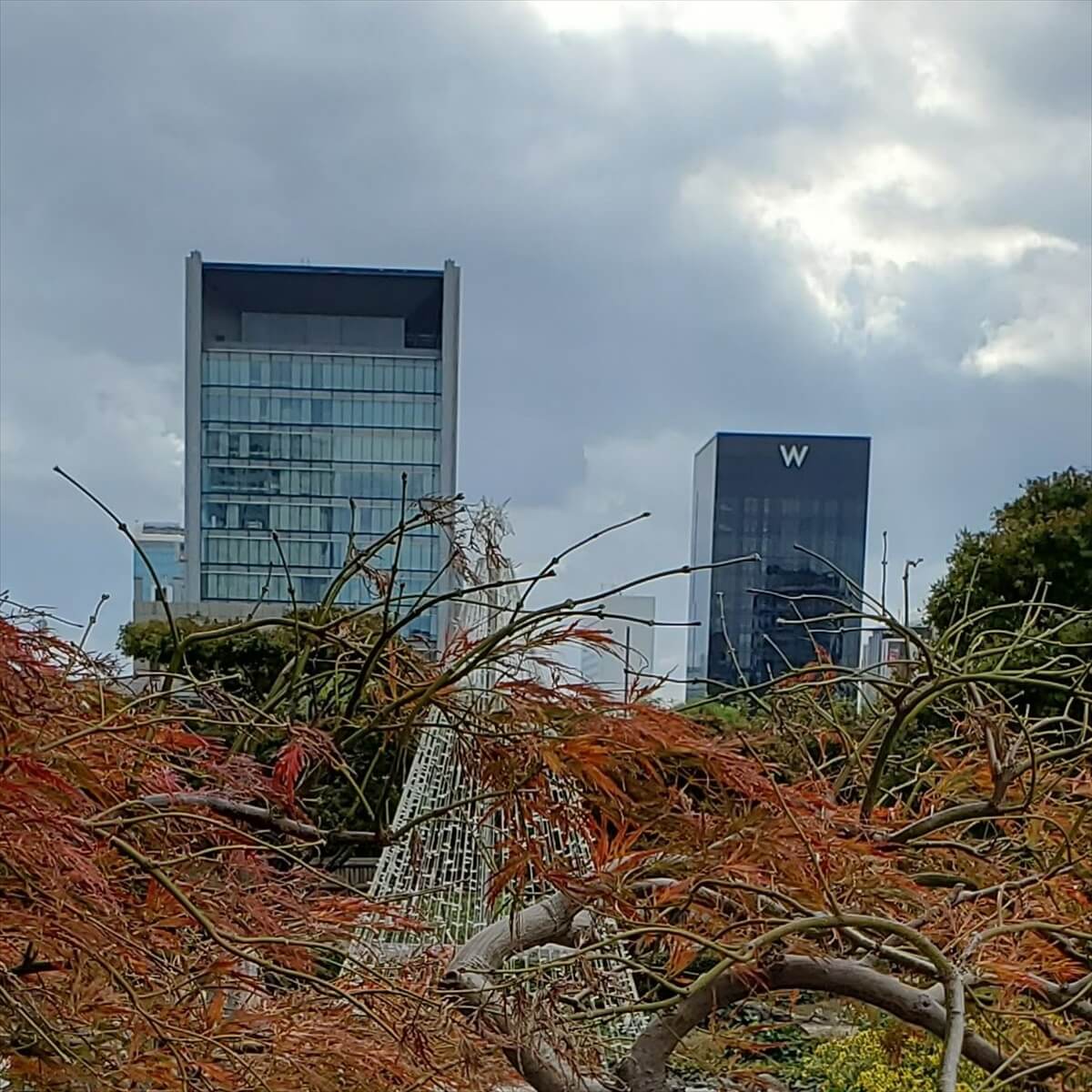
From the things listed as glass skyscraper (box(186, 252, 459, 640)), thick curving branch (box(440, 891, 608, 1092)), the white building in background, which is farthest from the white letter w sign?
thick curving branch (box(440, 891, 608, 1092))

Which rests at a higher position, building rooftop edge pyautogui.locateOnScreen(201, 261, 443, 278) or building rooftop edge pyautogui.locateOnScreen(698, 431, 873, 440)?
building rooftop edge pyautogui.locateOnScreen(201, 261, 443, 278)

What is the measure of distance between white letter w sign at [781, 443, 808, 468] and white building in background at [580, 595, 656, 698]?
12.5 m

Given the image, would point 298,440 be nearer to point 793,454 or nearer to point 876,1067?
point 793,454

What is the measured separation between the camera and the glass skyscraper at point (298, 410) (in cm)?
2116

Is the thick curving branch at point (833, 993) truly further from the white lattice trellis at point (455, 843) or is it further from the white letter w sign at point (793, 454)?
the white letter w sign at point (793, 454)

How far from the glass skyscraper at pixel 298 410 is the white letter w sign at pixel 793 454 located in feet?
27.1

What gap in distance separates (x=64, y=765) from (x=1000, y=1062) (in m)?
1.38

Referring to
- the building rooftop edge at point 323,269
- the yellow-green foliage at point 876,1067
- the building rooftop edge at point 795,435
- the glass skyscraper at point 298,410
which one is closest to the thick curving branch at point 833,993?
the yellow-green foliage at point 876,1067

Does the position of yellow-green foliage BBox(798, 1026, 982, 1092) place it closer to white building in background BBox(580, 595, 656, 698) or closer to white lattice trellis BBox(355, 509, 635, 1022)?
white lattice trellis BBox(355, 509, 635, 1022)

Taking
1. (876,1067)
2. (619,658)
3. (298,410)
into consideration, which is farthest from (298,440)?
(619,658)

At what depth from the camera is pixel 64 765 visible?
1.22 m

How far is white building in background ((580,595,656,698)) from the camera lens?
1.62 meters

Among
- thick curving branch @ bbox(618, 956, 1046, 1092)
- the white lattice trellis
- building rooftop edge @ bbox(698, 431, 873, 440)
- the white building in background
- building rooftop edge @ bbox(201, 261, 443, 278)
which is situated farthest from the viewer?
building rooftop edge @ bbox(201, 261, 443, 278)

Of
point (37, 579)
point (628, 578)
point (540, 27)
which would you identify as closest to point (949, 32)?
point (540, 27)
